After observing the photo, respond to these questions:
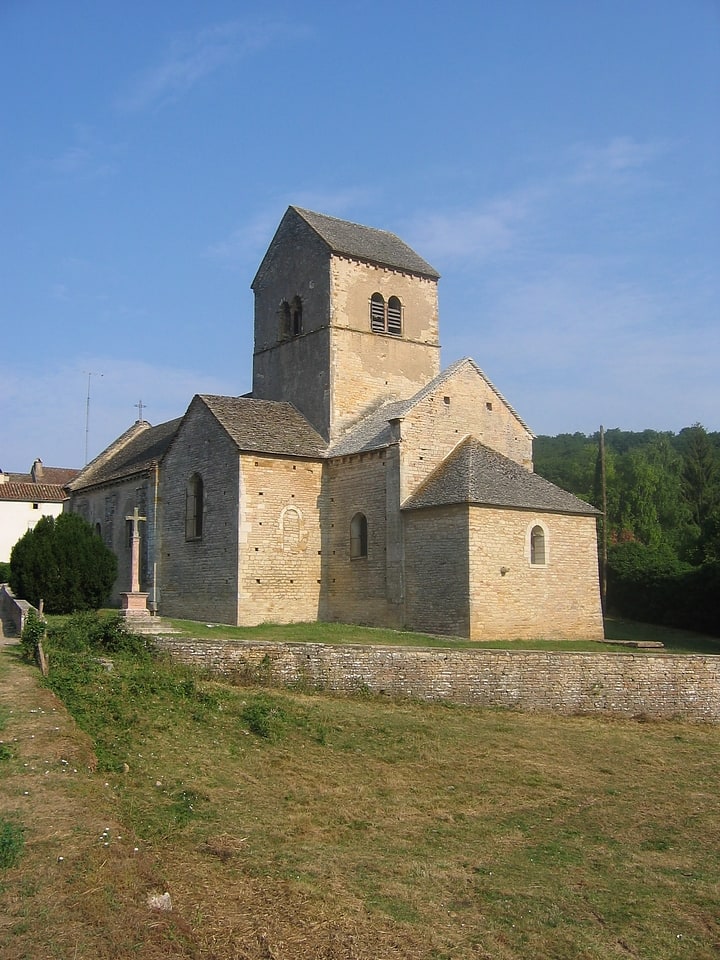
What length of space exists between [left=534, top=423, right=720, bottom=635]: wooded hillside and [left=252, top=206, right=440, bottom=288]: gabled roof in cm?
1483

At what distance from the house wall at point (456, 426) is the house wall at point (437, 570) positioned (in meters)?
1.46

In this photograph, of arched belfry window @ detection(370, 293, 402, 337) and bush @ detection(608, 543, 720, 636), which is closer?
arched belfry window @ detection(370, 293, 402, 337)

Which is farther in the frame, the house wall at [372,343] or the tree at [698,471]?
the tree at [698,471]

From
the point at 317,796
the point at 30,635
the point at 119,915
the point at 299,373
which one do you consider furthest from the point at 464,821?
the point at 299,373

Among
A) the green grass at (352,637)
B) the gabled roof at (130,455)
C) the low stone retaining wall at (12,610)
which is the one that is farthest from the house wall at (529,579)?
the gabled roof at (130,455)

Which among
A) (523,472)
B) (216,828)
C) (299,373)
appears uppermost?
(299,373)

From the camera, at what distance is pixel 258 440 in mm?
26969

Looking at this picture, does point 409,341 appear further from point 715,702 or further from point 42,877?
point 42,877

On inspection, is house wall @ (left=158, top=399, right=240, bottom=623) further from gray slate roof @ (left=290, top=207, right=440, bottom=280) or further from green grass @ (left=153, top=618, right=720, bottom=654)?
gray slate roof @ (left=290, top=207, right=440, bottom=280)

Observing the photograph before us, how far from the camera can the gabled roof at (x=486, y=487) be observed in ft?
78.7

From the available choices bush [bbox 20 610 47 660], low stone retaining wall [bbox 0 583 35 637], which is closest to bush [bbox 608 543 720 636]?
low stone retaining wall [bbox 0 583 35 637]

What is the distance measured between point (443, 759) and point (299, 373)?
1870 cm

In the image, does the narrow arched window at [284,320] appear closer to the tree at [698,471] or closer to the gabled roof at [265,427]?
the gabled roof at [265,427]

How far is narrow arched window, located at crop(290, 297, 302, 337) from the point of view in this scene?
31.4 m
